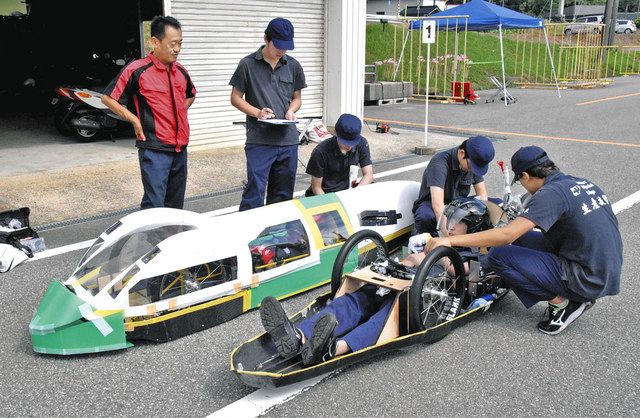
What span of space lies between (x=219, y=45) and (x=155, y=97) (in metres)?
5.92

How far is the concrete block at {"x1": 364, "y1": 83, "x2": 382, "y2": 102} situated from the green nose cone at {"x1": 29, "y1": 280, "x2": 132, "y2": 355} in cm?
1504

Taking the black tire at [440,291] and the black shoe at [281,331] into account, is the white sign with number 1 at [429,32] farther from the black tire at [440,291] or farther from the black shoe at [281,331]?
the black shoe at [281,331]

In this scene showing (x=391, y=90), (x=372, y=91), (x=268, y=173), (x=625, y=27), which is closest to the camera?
(x=268, y=173)

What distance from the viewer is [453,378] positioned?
11.9 feet

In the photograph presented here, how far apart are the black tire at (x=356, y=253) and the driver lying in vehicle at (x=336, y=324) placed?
0.21 metres

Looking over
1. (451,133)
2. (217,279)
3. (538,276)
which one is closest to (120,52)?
A: (451,133)

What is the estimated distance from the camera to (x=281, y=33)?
16.9ft

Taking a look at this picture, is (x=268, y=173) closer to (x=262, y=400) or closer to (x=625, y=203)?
(x=262, y=400)

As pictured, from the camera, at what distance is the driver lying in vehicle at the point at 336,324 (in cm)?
334

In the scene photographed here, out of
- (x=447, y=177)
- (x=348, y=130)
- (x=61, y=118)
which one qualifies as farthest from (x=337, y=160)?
(x=61, y=118)

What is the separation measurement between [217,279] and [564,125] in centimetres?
1243

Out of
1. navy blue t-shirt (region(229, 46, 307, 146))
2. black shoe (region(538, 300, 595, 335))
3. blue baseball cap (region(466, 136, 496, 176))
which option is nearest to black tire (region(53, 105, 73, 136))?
navy blue t-shirt (region(229, 46, 307, 146))

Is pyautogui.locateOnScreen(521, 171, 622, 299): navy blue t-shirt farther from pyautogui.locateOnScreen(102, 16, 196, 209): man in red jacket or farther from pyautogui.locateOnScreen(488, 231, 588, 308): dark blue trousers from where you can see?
pyautogui.locateOnScreen(102, 16, 196, 209): man in red jacket

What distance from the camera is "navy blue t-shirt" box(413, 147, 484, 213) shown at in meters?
5.17
